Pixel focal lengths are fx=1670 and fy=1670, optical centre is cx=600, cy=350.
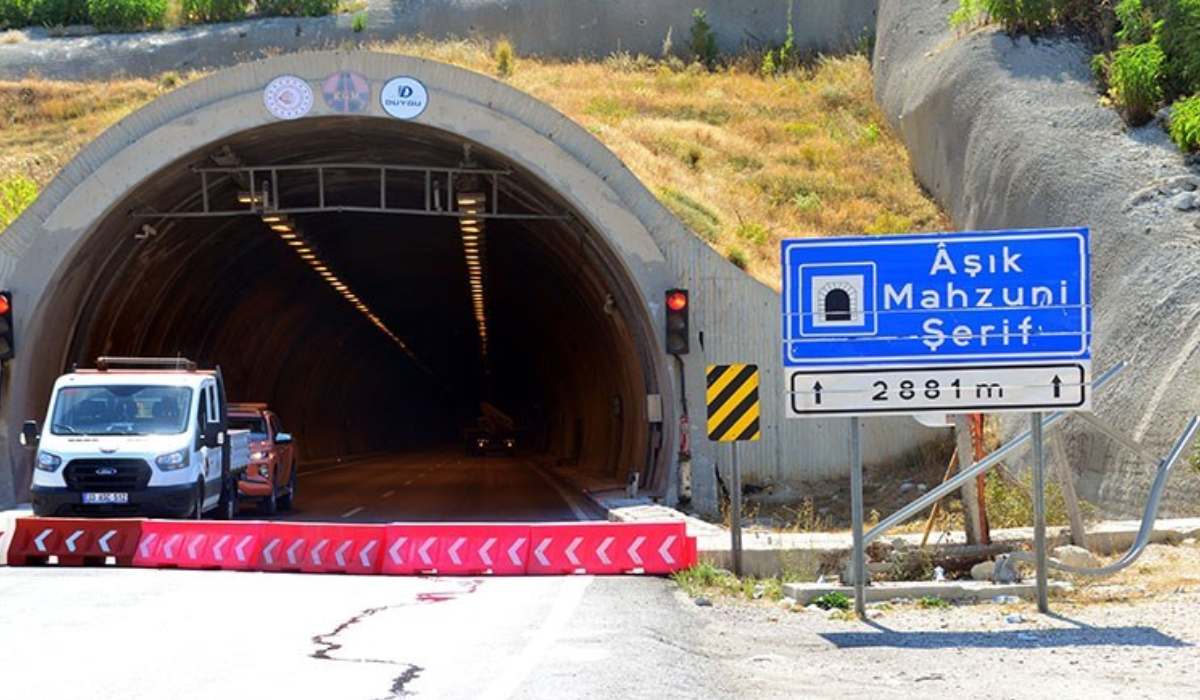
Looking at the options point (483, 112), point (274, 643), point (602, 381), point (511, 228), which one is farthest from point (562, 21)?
point (274, 643)

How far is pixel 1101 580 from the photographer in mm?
17141

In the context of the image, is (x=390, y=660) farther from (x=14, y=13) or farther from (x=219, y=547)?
(x=14, y=13)

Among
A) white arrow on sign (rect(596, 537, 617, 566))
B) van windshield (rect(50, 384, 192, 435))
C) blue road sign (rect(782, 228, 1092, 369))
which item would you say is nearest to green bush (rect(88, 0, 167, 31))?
van windshield (rect(50, 384, 192, 435))

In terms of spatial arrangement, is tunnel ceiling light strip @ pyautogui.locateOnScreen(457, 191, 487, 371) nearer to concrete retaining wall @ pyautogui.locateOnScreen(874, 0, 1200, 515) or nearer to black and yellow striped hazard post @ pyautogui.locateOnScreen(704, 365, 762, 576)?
concrete retaining wall @ pyautogui.locateOnScreen(874, 0, 1200, 515)

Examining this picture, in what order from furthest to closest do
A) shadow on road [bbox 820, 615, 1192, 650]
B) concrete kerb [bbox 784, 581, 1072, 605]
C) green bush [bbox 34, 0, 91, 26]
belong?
1. green bush [bbox 34, 0, 91, 26]
2. concrete kerb [bbox 784, 581, 1072, 605]
3. shadow on road [bbox 820, 615, 1192, 650]

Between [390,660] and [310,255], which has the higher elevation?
[310,255]

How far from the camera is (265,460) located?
99.9ft

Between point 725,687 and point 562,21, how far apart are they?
5317 centimetres

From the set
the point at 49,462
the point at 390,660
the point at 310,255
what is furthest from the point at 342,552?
the point at 310,255

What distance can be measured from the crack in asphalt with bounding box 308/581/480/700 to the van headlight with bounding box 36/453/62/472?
783cm

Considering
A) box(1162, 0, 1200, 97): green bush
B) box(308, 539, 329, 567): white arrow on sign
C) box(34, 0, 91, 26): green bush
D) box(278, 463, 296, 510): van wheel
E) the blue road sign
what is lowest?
box(278, 463, 296, 510): van wheel

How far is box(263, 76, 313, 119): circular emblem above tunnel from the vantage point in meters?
28.6

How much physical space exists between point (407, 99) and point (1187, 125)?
13.0 meters

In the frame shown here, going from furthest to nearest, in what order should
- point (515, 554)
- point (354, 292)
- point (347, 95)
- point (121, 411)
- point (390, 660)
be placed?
1. point (354, 292)
2. point (347, 95)
3. point (121, 411)
4. point (515, 554)
5. point (390, 660)
